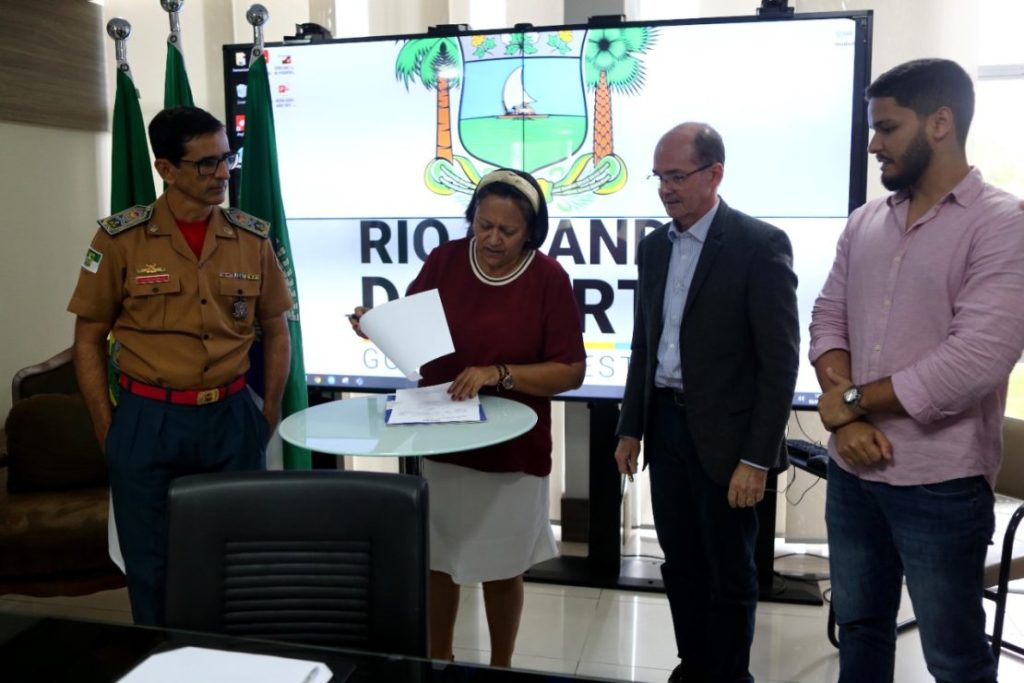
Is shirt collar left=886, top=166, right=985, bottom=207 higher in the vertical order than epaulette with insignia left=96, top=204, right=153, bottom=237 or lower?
higher

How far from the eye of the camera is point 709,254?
203 centimetres

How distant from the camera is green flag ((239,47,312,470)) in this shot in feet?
8.91

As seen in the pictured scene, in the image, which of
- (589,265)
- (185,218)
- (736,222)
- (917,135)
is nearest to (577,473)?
(589,265)

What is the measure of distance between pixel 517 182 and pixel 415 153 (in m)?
1.00

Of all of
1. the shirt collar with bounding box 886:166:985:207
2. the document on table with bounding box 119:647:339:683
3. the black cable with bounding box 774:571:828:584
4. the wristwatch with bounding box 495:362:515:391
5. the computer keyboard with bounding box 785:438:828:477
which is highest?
the shirt collar with bounding box 886:166:985:207

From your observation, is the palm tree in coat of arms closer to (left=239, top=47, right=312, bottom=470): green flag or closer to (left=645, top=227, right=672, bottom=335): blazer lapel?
(left=239, top=47, right=312, bottom=470): green flag

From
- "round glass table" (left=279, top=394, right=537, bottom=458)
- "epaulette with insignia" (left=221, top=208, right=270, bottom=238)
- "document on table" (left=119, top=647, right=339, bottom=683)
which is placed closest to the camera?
"document on table" (left=119, top=647, right=339, bottom=683)

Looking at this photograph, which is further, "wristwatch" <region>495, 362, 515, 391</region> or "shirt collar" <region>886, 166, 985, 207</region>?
"wristwatch" <region>495, 362, 515, 391</region>

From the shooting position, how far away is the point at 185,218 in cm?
216

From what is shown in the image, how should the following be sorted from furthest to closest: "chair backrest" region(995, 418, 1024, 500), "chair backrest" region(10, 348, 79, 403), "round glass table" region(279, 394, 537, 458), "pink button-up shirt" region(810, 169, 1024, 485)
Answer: "chair backrest" region(10, 348, 79, 403) < "chair backrest" region(995, 418, 1024, 500) < "round glass table" region(279, 394, 537, 458) < "pink button-up shirt" region(810, 169, 1024, 485)

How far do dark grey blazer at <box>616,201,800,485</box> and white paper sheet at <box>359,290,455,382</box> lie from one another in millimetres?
609

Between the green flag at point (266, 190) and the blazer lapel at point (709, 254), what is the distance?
1317mm

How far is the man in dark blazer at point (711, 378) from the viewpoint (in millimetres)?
2000

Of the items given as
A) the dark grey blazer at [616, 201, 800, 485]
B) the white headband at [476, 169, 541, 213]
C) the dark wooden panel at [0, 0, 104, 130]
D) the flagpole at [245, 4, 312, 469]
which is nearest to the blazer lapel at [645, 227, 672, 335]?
the dark grey blazer at [616, 201, 800, 485]
